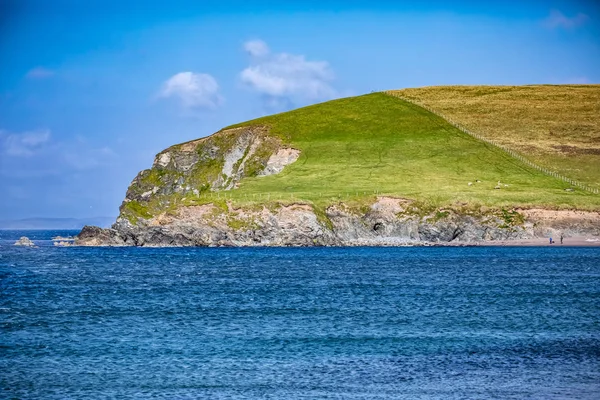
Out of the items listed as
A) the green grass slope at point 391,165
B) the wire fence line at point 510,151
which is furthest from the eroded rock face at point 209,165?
the wire fence line at point 510,151

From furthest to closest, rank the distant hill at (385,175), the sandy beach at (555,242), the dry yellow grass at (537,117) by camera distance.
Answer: the dry yellow grass at (537,117) → the distant hill at (385,175) → the sandy beach at (555,242)

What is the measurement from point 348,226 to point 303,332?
7134 centimetres

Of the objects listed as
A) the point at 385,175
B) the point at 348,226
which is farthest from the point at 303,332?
the point at 385,175

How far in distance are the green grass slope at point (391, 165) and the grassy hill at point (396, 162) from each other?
0.55 ft

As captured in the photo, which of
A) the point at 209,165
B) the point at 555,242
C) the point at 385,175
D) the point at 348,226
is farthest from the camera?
the point at 209,165

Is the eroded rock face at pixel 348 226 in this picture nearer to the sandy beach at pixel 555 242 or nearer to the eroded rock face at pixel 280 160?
the sandy beach at pixel 555 242

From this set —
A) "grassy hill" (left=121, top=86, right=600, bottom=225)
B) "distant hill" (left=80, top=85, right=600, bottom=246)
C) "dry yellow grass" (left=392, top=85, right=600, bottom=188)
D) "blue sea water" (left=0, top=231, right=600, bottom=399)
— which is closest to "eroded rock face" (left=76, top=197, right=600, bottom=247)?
"distant hill" (left=80, top=85, right=600, bottom=246)

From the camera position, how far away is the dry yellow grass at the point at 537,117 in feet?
444

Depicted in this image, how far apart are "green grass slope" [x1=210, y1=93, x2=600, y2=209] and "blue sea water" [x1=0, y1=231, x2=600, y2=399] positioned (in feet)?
117

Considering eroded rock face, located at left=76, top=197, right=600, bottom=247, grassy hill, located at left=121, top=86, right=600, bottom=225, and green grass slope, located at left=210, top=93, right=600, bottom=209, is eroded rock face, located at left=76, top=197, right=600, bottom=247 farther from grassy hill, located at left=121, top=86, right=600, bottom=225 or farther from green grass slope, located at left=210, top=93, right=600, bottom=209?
green grass slope, located at left=210, top=93, right=600, bottom=209

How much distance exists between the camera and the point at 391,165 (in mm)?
134125

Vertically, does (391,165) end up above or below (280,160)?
below

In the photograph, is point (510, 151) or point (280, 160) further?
point (280, 160)

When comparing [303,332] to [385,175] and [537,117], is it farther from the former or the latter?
[537,117]
